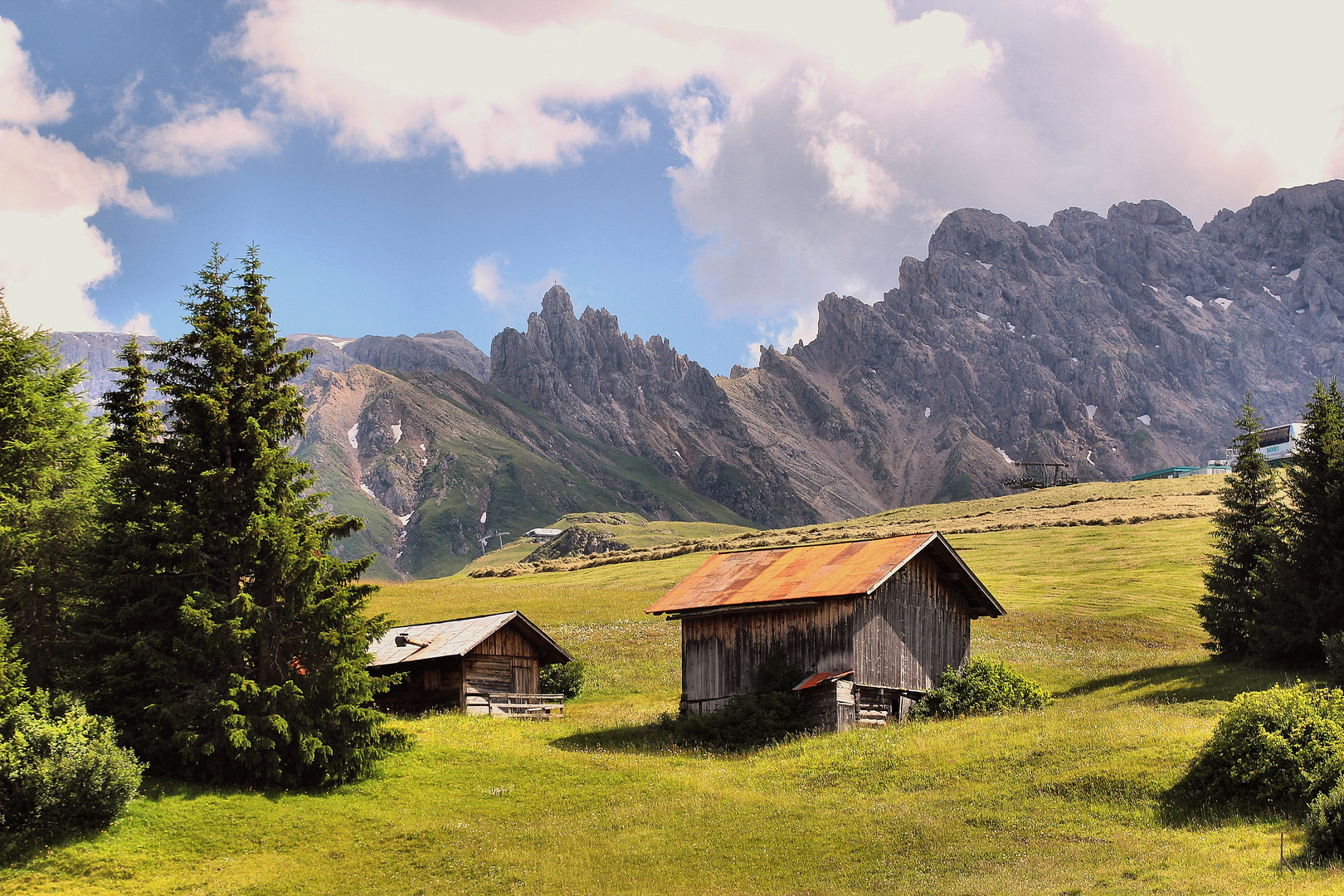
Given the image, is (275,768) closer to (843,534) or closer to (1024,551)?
(1024,551)

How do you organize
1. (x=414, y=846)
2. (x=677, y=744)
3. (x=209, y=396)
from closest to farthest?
(x=414, y=846) → (x=209, y=396) → (x=677, y=744)

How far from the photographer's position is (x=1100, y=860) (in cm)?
2084

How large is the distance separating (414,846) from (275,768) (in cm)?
569

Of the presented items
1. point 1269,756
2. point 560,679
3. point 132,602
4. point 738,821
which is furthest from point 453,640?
point 1269,756

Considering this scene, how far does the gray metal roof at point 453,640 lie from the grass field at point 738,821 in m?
3.96

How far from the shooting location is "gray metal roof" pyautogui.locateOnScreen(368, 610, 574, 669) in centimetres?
4506

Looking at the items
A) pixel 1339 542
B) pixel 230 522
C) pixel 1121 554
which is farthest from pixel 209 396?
pixel 1121 554

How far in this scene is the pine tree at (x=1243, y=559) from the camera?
140 ft

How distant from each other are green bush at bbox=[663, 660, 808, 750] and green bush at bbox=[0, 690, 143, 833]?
18.3 meters

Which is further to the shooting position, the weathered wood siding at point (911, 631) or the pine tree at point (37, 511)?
the weathered wood siding at point (911, 631)

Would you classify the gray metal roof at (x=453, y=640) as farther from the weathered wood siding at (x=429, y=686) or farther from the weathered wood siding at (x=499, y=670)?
the weathered wood siding at (x=429, y=686)

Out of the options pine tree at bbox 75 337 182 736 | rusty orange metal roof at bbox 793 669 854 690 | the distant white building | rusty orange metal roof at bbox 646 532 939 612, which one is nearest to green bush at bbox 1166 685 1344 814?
rusty orange metal roof at bbox 793 669 854 690

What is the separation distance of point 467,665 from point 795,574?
1543cm

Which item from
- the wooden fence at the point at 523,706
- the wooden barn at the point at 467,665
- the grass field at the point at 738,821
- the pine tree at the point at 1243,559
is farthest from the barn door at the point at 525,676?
the pine tree at the point at 1243,559
